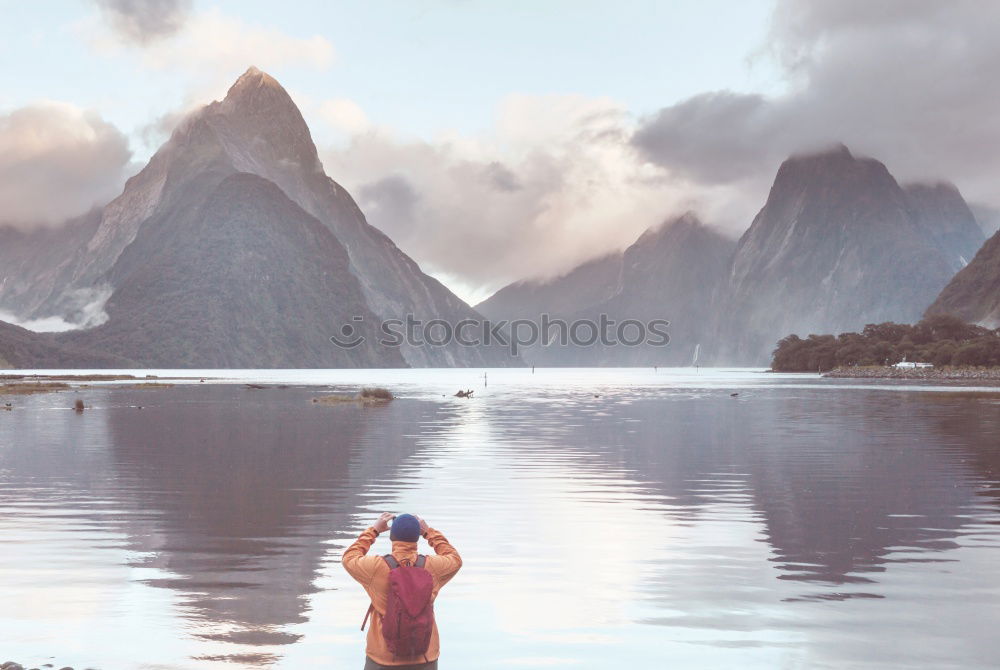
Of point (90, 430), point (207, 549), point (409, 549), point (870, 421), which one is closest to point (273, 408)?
point (90, 430)

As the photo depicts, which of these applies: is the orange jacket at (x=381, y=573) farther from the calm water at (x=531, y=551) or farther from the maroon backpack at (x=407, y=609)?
the calm water at (x=531, y=551)

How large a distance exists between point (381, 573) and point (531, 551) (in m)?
10.7

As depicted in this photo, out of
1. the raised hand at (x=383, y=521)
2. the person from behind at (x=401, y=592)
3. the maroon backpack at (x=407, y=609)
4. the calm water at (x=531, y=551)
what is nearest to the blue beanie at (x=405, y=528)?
the person from behind at (x=401, y=592)

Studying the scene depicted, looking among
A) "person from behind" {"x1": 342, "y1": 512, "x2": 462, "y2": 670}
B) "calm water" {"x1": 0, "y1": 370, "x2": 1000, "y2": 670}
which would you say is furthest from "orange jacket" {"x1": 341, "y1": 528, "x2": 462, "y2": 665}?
"calm water" {"x1": 0, "y1": 370, "x2": 1000, "y2": 670}

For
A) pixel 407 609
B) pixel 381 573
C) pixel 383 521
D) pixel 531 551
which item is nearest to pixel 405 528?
pixel 383 521

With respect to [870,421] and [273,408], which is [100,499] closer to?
[870,421]

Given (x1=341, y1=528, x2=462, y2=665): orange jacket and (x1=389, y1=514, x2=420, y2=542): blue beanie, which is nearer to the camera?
(x1=389, y1=514, x2=420, y2=542): blue beanie

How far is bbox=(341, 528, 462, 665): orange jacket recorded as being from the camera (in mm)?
10727

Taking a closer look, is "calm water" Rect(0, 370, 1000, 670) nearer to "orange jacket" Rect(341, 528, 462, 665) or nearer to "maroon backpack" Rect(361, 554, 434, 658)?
"orange jacket" Rect(341, 528, 462, 665)

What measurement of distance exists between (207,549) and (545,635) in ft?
29.9

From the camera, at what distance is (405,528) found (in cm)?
1063

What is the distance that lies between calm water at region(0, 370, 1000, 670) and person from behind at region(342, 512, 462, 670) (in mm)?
2288

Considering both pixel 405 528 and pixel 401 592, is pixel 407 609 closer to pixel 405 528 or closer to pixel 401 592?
pixel 401 592

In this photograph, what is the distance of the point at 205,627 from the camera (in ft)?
48.1
